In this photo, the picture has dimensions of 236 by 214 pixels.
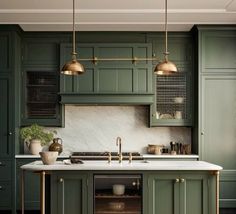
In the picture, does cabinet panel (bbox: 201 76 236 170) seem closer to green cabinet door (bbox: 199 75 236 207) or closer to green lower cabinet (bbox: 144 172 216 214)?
green cabinet door (bbox: 199 75 236 207)

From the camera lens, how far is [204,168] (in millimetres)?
4023

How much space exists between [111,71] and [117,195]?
100 inches

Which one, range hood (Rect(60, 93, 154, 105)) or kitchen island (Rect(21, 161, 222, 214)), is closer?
kitchen island (Rect(21, 161, 222, 214))

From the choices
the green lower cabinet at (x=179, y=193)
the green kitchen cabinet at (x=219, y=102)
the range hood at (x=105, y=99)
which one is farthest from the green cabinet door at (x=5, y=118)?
the green kitchen cabinet at (x=219, y=102)

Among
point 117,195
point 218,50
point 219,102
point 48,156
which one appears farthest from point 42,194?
point 218,50

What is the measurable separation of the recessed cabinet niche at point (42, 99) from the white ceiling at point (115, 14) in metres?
0.79

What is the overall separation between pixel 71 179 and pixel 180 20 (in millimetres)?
2951

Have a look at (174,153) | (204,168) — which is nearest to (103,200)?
(204,168)

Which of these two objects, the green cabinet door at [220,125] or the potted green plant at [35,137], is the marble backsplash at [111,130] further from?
the green cabinet door at [220,125]

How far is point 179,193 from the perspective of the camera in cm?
411

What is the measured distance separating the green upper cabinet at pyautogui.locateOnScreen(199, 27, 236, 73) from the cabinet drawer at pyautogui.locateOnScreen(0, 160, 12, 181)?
10.5 feet

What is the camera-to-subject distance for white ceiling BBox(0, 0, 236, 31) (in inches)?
203

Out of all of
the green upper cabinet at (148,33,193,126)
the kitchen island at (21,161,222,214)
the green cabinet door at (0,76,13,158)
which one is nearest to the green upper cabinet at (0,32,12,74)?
the green cabinet door at (0,76,13,158)

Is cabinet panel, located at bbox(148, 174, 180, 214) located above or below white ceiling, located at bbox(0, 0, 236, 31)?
below
